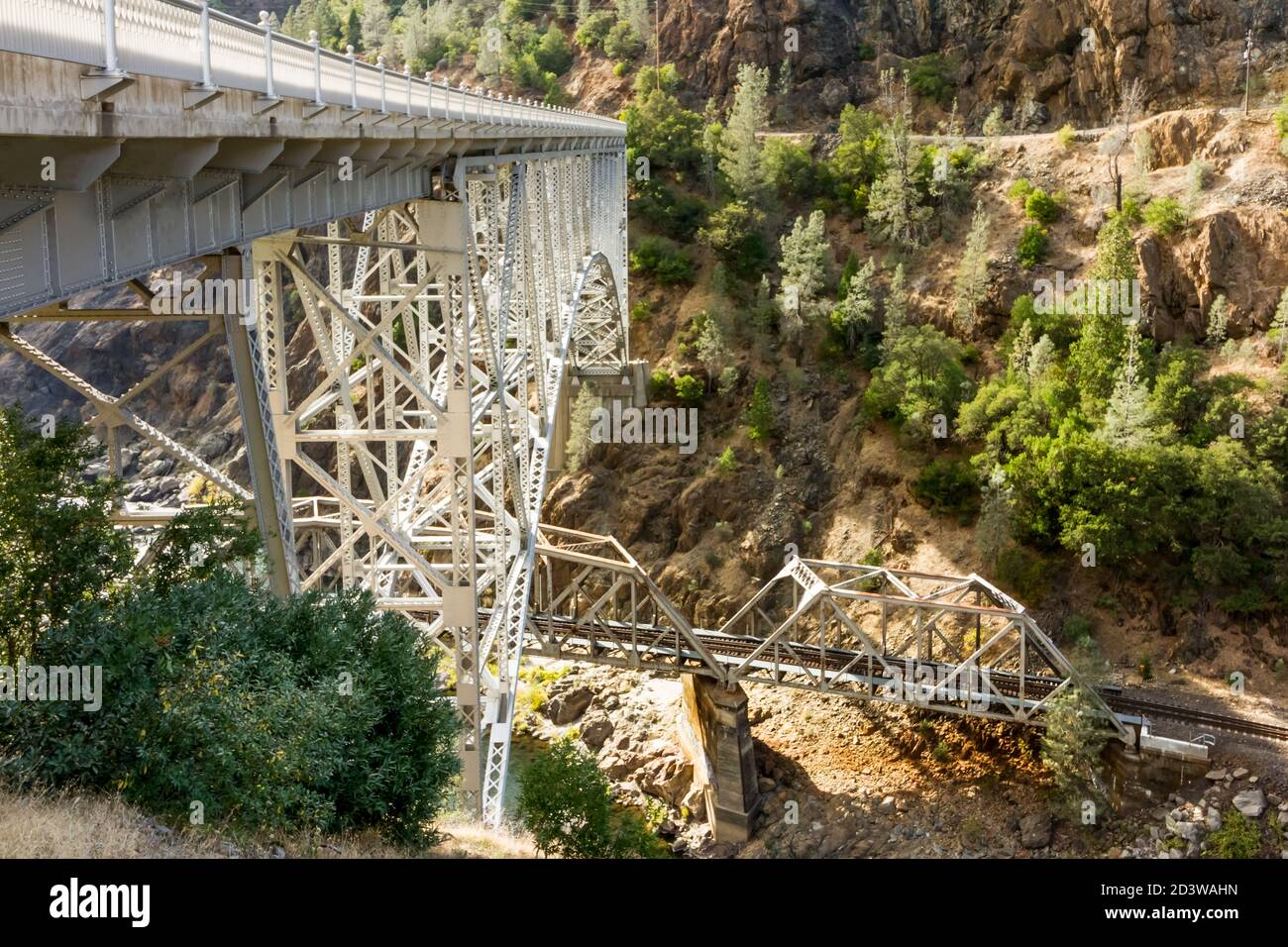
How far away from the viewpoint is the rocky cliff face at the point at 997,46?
46.7 m

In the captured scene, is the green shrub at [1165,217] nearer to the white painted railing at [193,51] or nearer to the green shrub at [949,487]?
the green shrub at [949,487]

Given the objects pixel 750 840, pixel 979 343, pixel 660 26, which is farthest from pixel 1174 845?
pixel 660 26

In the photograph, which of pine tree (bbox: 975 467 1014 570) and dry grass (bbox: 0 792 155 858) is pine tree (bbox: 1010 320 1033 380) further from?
dry grass (bbox: 0 792 155 858)

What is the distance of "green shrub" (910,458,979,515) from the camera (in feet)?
117

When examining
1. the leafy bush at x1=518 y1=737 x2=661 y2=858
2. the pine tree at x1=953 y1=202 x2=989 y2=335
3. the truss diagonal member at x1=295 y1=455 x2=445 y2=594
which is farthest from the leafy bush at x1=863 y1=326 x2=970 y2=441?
the truss diagonal member at x1=295 y1=455 x2=445 y2=594

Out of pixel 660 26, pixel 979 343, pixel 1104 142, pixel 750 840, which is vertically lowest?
pixel 750 840

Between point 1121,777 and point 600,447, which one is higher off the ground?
point 600,447

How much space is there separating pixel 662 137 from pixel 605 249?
18.0 metres

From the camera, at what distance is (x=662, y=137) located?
5216 centimetres

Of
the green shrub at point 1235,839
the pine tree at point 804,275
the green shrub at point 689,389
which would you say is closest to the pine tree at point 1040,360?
the pine tree at point 804,275

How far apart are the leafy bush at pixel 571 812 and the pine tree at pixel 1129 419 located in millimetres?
22263
